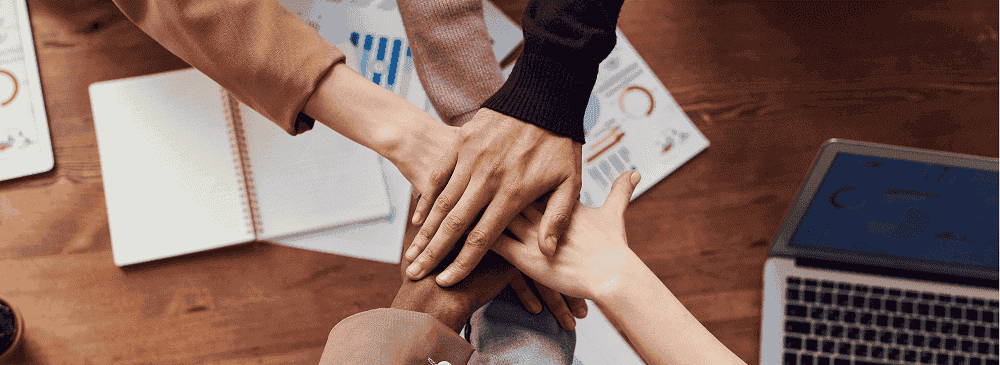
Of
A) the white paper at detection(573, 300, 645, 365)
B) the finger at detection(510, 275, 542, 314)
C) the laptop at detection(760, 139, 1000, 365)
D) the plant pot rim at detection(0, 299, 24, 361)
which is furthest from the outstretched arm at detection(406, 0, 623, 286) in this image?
the plant pot rim at detection(0, 299, 24, 361)

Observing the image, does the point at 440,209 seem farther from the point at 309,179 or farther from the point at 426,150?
the point at 309,179

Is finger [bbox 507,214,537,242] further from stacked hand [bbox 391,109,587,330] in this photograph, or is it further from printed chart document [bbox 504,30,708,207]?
printed chart document [bbox 504,30,708,207]

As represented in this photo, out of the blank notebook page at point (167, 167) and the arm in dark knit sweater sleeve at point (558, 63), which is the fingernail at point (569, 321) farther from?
the blank notebook page at point (167, 167)

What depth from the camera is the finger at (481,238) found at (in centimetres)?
77

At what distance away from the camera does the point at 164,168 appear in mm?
917

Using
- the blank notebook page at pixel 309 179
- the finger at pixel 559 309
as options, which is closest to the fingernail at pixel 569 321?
the finger at pixel 559 309

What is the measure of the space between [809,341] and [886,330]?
114 mm

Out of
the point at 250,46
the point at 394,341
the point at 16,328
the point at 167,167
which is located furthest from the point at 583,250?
the point at 16,328

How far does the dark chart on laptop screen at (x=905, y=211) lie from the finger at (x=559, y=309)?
1.17 feet

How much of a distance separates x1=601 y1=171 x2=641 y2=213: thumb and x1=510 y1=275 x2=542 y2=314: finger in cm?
17

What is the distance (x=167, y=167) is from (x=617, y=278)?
728mm

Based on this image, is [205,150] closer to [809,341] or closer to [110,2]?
[110,2]

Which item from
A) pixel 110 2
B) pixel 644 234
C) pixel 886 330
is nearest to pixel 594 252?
pixel 644 234

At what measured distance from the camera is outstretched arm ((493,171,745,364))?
2.50ft
